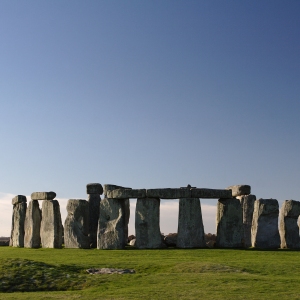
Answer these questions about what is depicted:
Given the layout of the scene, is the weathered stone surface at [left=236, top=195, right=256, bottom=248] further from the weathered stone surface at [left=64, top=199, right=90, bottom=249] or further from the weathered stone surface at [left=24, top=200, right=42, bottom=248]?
the weathered stone surface at [left=24, top=200, right=42, bottom=248]

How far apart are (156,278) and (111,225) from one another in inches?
413

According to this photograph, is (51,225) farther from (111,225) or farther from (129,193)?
(129,193)

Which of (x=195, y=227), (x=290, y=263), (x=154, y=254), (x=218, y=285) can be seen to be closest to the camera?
(x=218, y=285)

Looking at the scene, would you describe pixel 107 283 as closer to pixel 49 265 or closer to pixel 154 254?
pixel 49 265

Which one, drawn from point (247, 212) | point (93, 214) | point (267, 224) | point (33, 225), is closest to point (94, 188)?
point (93, 214)

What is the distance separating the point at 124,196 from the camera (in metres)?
27.1

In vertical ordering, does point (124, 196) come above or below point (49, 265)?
above

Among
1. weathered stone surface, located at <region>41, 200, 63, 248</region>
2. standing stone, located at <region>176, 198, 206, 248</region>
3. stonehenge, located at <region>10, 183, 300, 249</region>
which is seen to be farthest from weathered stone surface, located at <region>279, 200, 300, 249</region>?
weathered stone surface, located at <region>41, 200, 63, 248</region>

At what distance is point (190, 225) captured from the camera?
26.7m

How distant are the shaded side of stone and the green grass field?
28.7 ft

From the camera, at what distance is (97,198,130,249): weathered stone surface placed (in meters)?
27.0

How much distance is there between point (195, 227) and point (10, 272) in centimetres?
1093

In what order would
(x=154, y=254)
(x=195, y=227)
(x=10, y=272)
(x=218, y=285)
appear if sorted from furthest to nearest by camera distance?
(x=195, y=227), (x=154, y=254), (x=10, y=272), (x=218, y=285)

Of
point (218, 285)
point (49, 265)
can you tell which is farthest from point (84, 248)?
point (218, 285)
